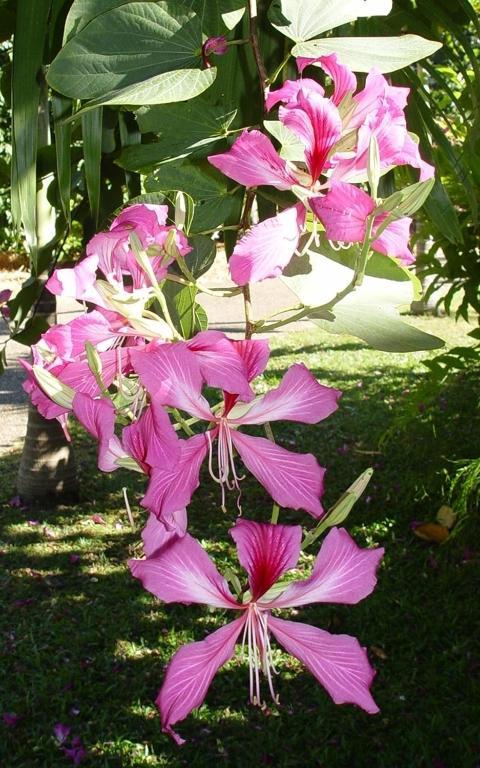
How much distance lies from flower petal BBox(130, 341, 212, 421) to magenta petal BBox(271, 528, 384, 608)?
0.12m

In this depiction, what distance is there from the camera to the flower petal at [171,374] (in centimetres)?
42

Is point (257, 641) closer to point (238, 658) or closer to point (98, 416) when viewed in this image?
point (98, 416)

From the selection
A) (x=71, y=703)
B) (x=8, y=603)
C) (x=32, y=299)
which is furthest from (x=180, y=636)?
(x=32, y=299)

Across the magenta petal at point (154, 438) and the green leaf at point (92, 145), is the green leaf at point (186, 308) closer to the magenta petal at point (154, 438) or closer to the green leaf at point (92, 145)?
the magenta petal at point (154, 438)

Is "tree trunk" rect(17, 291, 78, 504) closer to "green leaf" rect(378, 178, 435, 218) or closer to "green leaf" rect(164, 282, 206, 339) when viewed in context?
"green leaf" rect(164, 282, 206, 339)

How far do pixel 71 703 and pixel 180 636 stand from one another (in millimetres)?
429

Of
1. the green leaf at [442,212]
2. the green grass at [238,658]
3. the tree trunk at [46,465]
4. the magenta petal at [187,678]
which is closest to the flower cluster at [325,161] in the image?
the magenta petal at [187,678]

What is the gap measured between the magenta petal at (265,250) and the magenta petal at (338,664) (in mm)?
198

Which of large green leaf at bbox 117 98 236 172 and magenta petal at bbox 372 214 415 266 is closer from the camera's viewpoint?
magenta petal at bbox 372 214 415 266

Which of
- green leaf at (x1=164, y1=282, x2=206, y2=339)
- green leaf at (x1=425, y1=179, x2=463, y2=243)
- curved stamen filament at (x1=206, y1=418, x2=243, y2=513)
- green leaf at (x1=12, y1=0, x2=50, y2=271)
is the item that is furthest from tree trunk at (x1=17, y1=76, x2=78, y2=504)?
curved stamen filament at (x1=206, y1=418, x2=243, y2=513)

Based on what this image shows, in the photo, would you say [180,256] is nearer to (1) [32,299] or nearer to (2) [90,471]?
(1) [32,299]

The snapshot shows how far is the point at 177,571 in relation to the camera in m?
0.47

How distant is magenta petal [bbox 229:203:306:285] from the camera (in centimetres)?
46

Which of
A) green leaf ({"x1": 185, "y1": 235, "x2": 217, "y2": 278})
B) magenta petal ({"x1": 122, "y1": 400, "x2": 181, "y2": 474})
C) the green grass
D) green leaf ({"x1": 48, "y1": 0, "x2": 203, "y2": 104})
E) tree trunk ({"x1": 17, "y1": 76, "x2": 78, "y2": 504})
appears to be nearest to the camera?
magenta petal ({"x1": 122, "y1": 400, "x2": 181, "y2": 474})
